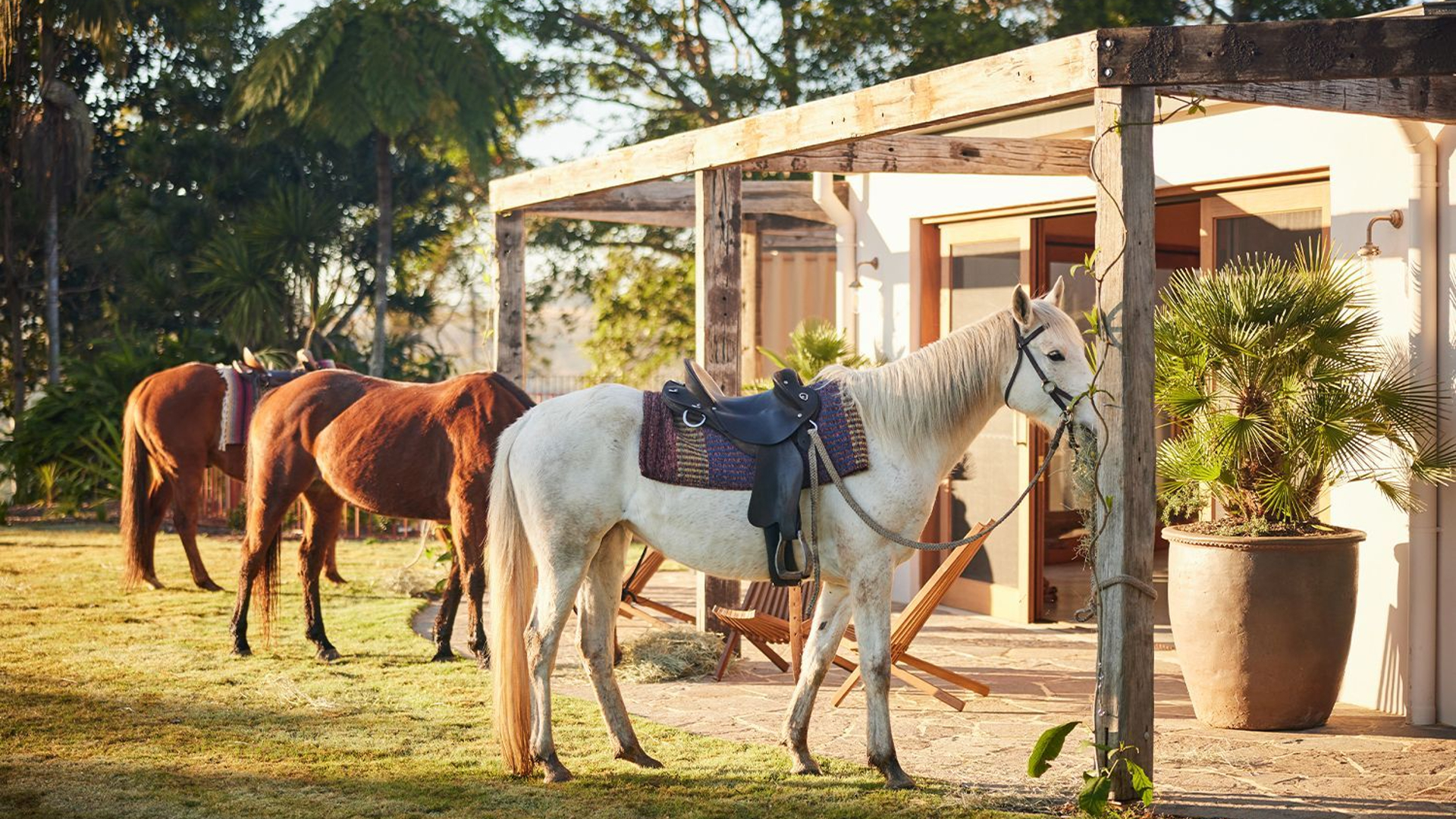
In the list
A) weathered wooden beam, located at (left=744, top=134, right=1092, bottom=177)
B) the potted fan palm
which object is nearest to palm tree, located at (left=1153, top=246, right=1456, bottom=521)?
the potted fan palm

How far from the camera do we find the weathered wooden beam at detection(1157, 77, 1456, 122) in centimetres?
488

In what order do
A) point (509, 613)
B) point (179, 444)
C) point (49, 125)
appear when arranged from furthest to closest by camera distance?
point (49, 125) < point (179, 444) < point (509, 613)

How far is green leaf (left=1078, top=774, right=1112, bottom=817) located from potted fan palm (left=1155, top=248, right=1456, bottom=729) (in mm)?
1550

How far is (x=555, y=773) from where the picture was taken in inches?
187

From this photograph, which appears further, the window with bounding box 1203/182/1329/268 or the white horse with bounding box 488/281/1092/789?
the window with bounding box 1203/182/1329/268

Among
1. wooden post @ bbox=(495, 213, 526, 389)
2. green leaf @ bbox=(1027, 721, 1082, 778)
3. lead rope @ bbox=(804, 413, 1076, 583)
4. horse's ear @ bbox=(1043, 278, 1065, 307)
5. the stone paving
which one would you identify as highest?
wooden post @ bbox=(495, 213, 526, 389)

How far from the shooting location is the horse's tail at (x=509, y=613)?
4.82 meters

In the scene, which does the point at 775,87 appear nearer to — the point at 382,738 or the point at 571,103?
the point at 571,103

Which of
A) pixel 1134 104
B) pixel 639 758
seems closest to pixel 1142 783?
pixel 639 758

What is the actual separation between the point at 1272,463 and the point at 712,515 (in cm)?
249

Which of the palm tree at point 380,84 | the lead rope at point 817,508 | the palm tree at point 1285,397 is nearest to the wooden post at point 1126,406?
the lead rope at point 817,508

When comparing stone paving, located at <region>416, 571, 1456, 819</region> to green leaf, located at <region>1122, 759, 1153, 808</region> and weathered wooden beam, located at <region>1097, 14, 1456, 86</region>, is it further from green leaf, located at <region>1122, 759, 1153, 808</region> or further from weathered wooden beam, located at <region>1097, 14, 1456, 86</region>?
weathered wooden beam, located at <region>1097, 14, 1456, 86</region>

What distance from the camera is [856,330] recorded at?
9.62 metres

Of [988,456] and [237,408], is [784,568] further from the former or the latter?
[237,408]
